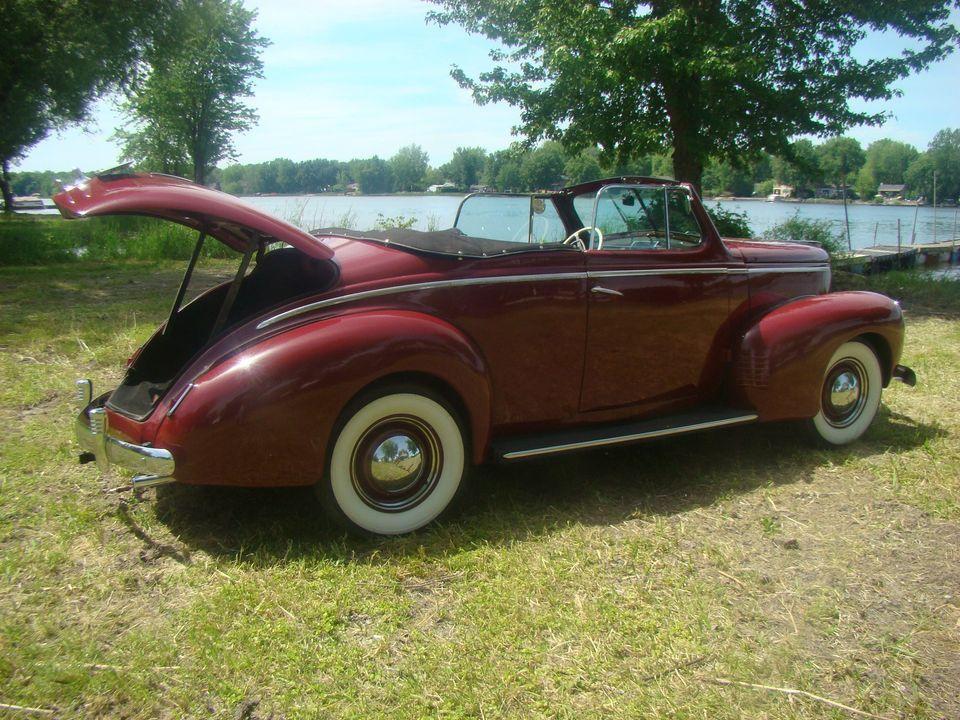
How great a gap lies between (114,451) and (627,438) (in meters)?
2.46

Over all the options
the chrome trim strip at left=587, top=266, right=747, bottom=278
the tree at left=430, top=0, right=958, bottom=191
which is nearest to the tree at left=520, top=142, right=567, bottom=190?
the chrome trim strip at left=587, top=266, right=747, bottom=278

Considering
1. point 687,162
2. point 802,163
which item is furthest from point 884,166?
point 687,162

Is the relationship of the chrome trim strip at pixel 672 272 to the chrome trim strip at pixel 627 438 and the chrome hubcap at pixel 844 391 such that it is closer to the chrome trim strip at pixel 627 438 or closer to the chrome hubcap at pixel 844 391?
the chrome trim strip at pixel 627 438

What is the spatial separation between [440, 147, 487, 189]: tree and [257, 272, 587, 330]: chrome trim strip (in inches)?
61.9

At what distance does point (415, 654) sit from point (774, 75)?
11326 mm

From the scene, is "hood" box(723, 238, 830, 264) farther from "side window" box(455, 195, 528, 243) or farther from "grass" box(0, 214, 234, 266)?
"grass" box(0, 214, 234, 266)

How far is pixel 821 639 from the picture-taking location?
8.71 ft

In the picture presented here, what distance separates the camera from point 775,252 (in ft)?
15.6

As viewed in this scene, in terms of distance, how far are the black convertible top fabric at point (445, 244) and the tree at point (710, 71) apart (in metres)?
7.51

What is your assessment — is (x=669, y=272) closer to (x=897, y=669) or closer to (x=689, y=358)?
(x=689, y=358)

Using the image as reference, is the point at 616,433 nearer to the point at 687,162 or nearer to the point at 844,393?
the point at 844,393

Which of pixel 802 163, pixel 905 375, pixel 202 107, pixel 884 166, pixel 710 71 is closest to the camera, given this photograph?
pixel 905 375

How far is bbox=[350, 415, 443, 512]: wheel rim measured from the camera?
3.27m

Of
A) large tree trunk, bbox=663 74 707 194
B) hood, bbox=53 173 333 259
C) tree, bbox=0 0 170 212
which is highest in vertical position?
tree, bbox=0 0 170 212
